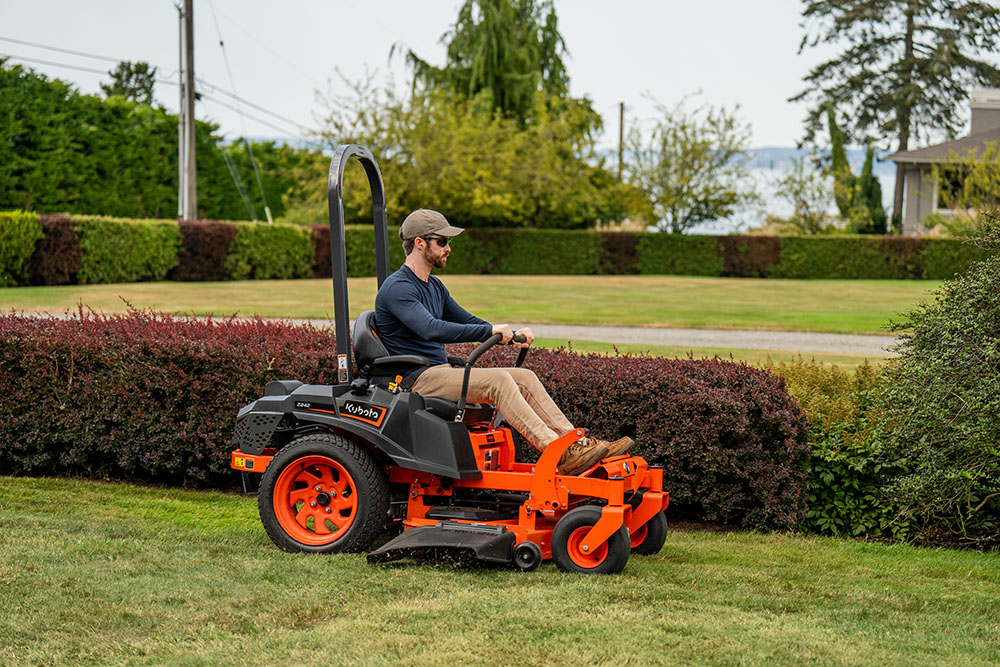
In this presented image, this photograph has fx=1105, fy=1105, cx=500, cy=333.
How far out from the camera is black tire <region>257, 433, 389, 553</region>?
526 cm

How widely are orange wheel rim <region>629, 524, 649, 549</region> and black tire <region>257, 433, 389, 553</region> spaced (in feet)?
4.02

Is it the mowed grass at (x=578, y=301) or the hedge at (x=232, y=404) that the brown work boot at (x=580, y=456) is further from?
the mowed grass at (x=578, y=301)

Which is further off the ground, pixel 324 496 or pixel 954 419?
pixel 954 419

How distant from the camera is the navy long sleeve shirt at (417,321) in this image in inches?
207

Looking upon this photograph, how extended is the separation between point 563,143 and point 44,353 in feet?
126

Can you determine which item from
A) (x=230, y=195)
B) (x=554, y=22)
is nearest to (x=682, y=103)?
(x=554, y=22)

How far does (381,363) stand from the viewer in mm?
5375

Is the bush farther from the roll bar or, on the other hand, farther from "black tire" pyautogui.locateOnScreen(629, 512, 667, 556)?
"black tire" pyautogui.locateOnScreen(629, 512, 667, 556)

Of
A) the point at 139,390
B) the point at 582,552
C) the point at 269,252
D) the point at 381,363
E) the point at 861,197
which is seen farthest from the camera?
the point at 861,197

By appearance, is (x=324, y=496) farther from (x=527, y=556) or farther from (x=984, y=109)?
(x=984, y=109)

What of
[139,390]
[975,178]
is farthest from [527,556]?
[975,178]

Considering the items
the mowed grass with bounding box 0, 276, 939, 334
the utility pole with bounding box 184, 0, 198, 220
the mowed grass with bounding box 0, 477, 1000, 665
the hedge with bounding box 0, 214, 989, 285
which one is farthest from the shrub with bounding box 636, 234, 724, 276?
the mowed grass with bounding box 0, 477, 1000, 665

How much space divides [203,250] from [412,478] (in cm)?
2448

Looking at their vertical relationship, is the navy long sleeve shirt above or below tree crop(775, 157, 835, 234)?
below
